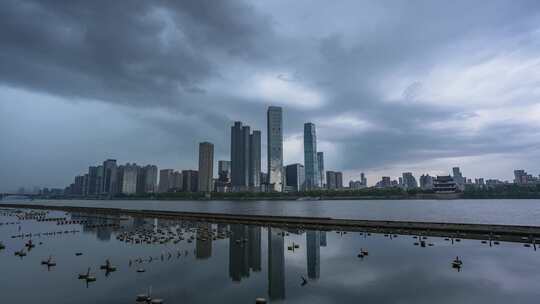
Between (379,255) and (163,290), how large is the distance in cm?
3321

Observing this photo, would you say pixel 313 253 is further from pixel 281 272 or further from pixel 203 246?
pixel 203 246

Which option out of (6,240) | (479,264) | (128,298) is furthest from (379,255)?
(6,240)

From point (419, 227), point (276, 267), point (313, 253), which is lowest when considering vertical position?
point (276, 267)

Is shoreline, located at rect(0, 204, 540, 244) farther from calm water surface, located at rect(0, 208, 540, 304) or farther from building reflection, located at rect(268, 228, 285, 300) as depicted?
building reflection, located at rect(268, 228, 285, 300)

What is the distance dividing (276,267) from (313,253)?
10110 mm

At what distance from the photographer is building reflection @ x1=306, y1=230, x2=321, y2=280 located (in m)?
39.6

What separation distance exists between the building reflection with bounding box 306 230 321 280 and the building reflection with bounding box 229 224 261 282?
7661 mm

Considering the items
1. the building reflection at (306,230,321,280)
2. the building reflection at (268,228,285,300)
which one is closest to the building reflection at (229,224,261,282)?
the building reflection at (268,228,285,300)

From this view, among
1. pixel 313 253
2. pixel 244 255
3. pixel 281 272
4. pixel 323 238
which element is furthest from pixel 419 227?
pixel 281 272

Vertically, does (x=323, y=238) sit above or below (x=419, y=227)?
below

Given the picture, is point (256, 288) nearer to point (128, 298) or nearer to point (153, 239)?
point (128, 298)

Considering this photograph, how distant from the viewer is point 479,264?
4112 centimetres

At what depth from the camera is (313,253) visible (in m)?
50.7

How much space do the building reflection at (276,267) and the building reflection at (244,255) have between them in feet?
7.01
